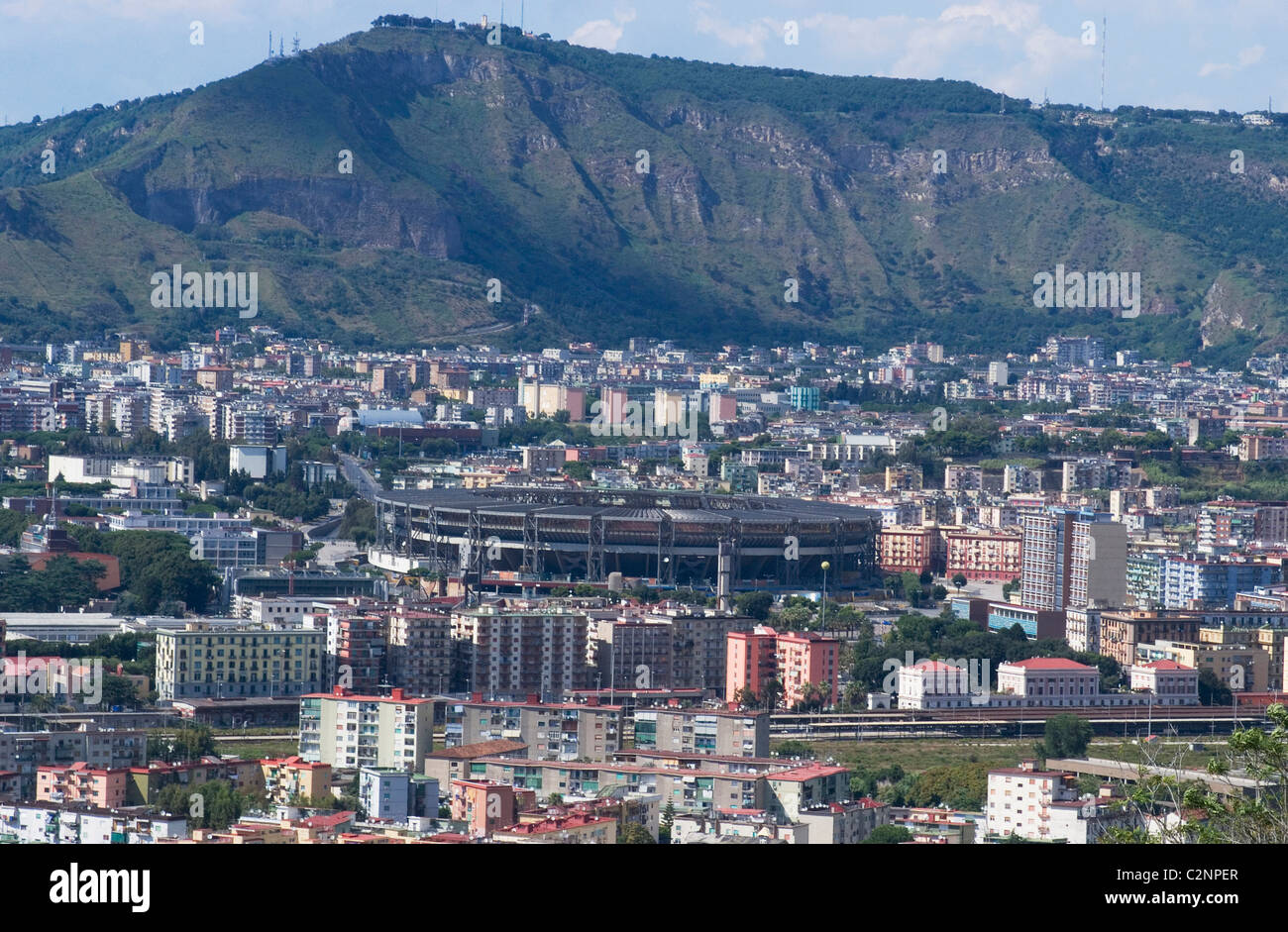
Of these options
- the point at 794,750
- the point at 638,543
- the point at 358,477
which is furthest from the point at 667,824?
the point at 358,477

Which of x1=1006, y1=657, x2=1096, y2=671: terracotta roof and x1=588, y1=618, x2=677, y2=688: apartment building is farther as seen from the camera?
x1=1006, y1=657, x2=1096, y2=671: terracotta roof

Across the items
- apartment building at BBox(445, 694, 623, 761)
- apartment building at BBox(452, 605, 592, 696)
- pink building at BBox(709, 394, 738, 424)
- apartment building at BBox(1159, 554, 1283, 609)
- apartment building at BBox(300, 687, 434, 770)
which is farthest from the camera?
Answer: pink building at BBox(709, 394, 738, 424)

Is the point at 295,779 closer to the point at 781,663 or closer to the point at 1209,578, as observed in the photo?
the point at 781,663

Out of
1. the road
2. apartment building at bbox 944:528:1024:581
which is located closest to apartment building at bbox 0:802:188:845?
apartment building at bbox 944:528:1024:581

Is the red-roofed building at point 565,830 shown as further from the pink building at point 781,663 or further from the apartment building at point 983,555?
the apartment building at point 983,555

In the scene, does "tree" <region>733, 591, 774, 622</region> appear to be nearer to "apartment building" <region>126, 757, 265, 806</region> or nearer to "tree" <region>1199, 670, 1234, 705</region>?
"tree" <region>1199, 670, 1234, 705</region>

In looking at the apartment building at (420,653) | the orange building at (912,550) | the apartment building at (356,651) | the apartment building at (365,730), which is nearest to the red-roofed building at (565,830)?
the apartment building at (365,730)
